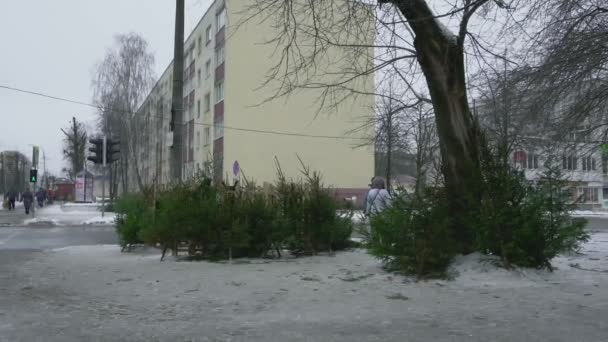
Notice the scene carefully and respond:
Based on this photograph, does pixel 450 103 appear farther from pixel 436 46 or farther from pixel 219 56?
pixel 219 56

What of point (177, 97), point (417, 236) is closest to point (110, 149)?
point (177, 97)

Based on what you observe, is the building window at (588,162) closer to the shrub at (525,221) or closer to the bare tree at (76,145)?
the shrub at (525,221)

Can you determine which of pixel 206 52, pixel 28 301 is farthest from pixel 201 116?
pixel 28 301

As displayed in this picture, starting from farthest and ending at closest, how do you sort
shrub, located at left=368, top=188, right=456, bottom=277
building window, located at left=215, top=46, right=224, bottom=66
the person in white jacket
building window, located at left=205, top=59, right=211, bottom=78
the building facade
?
building window, located at left=205, top=59, right=211, bottom=78 < building window, located at left=215, top=46, right=224, bottom=66 < the building facade < the person in white jacket < shrub, located at left=368, top=188, right=456, bottom=277

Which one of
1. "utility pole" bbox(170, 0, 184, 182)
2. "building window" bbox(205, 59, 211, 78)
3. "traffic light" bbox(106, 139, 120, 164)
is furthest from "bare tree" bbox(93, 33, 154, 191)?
"utility pole" bbox(170, 0, 184, 182)

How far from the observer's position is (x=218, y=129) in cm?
3878

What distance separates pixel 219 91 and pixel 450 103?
105 ft

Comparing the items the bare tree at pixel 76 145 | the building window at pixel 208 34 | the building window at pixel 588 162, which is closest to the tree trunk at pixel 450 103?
the building window at pixel 588 162

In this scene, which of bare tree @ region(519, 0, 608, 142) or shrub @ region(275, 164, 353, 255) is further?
shrub @ region(275, 164, 353, 255)

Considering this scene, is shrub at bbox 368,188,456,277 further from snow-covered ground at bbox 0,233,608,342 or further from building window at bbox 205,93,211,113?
building window at bbox 205,93,211,113

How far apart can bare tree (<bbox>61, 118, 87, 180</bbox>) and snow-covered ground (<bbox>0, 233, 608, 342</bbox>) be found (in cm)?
5894

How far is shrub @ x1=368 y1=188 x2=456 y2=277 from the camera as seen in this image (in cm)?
770

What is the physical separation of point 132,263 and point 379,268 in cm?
411

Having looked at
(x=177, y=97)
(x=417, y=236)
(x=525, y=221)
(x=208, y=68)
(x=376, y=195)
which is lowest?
(x=417, y=236)
